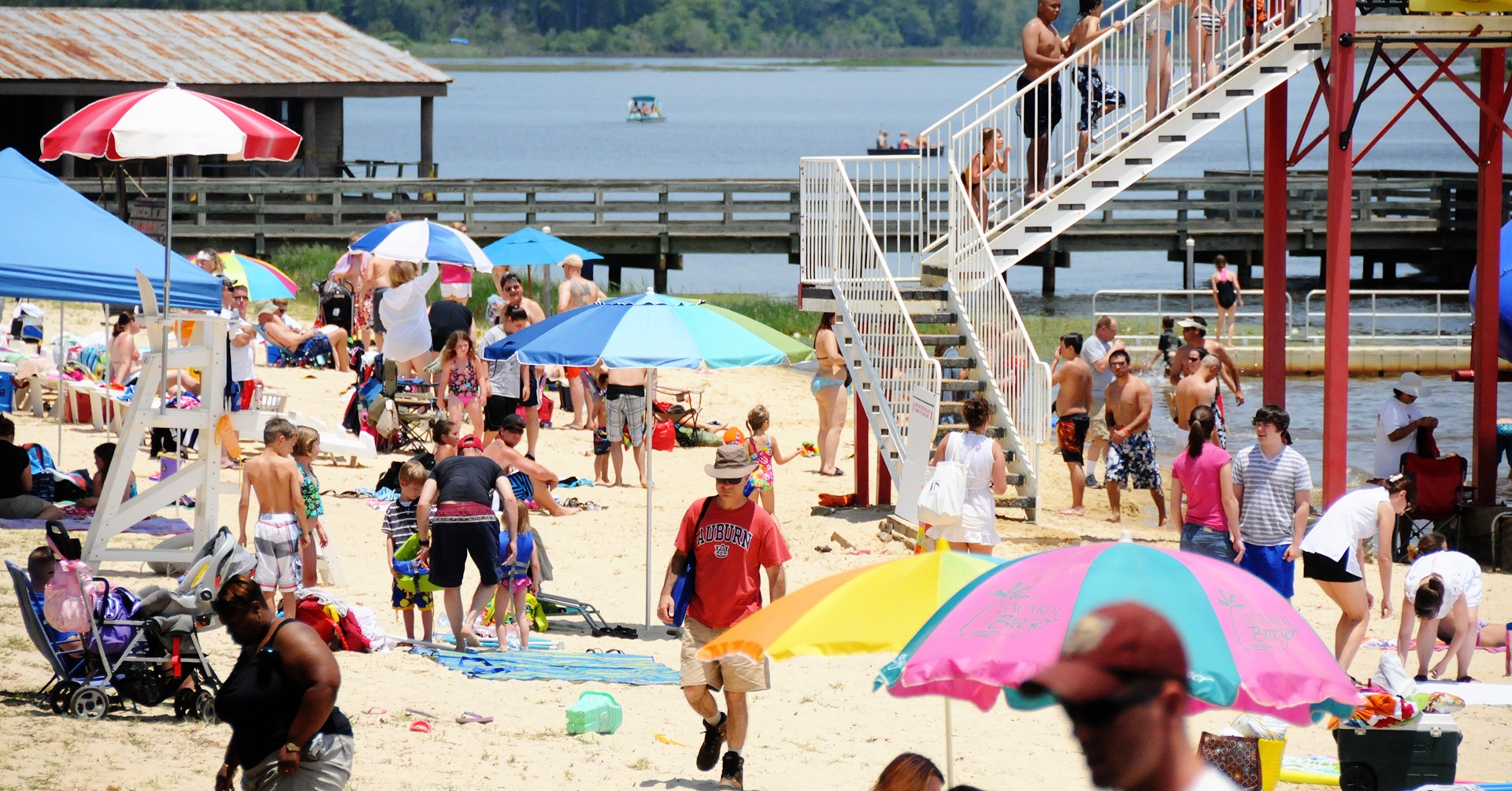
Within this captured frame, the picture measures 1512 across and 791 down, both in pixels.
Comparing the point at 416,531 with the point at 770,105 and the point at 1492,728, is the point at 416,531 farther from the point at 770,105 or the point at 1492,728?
the point at 770,105

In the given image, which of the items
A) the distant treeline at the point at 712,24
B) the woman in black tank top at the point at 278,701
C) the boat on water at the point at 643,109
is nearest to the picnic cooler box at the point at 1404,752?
the woman in black tank top at the point at 278,701

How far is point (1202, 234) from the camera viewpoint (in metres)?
31.2

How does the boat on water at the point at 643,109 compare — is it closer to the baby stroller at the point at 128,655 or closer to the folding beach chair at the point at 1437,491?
the folding beach chair at the point at 1437,491

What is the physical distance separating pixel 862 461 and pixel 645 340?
4546 mm

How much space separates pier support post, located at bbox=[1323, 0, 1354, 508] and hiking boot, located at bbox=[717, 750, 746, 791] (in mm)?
6314

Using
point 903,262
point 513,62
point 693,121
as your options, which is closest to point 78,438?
point 903,262

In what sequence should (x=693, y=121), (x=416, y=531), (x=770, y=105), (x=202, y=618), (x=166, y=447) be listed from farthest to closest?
(x=770, y=105), (x=693, y=121), (x=166, y=447), (x=416, y=531), (x=202, y=618)

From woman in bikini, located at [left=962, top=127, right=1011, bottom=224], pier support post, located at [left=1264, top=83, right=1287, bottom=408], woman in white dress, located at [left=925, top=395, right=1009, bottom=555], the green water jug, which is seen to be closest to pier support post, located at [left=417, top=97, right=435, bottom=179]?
woman in bikini, located at [left=962, top=127, right=1011, bottom=224]

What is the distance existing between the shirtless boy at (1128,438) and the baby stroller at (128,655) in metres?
7.87

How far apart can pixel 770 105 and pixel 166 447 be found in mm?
150458

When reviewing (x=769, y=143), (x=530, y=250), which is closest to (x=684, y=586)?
(x=530, y=250)

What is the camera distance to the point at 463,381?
14.1 metres

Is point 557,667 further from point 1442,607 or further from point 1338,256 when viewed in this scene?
point 1338,256

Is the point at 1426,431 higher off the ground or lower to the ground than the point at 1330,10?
lower
